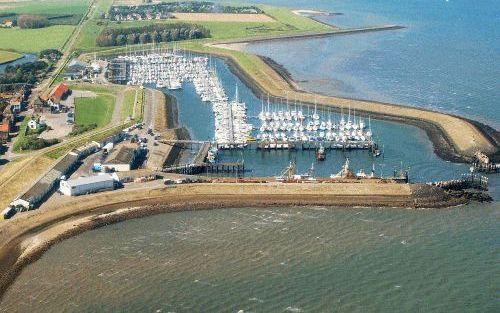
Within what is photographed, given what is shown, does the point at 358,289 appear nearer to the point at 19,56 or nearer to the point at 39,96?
the point at 39,96

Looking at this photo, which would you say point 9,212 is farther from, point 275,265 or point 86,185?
point 275,265

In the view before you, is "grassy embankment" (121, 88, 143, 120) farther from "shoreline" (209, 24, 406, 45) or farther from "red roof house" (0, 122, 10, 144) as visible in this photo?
"shoreline" (209, 24, 406, 45)

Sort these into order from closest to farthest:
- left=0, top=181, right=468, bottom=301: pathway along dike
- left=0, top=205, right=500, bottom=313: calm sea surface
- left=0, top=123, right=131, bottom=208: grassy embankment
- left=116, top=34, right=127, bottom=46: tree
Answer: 1. left=0, top=205, right=500, bottom=313: calm sea surface
2. left=0, top=181, right=468, bottom=301: pathway along dike
3. left=0, top=123, right=131, bottom=208: grassy embankment
4. left=116, top=34, right=127, bottom=46: tree

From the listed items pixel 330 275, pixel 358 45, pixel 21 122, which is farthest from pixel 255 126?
pixel 358 45

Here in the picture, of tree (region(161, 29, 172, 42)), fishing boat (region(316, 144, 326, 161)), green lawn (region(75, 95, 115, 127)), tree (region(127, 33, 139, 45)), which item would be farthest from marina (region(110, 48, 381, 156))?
tree (region(161, 29, 172, 42))

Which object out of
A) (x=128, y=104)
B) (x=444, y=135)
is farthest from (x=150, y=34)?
(x=444, y=135)

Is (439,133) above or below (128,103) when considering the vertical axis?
below
